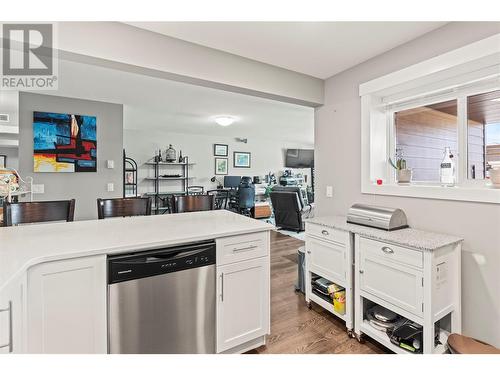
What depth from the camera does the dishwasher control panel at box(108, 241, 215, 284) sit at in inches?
50.7

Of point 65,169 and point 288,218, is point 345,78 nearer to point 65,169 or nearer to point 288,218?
point 288,218

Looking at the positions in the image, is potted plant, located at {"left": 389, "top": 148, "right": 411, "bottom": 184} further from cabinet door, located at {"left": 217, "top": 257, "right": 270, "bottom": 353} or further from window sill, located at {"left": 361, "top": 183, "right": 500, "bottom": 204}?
cabinet door, located at {"left": 217, "top": 257, "right": 270, "bottom": 353}

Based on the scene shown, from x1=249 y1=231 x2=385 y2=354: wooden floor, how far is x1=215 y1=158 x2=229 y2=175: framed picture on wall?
4.84 meters

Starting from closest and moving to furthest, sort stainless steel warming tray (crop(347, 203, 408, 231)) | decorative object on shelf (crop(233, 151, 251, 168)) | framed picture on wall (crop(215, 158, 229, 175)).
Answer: stainless steel warming tray (crop(347, 203, 408, 231)) < framed picture on wall (crop(215, 158, 229, 175)) < decorative object on shelf (crop(233, 151, 251, 168))

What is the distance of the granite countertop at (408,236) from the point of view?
153 centimetres

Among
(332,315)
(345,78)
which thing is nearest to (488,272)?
(332,315)

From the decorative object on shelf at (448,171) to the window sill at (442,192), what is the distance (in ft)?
0.27

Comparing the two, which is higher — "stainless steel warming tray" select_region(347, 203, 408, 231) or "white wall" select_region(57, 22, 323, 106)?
"white wall" select_region(57, 22, 323, 106)

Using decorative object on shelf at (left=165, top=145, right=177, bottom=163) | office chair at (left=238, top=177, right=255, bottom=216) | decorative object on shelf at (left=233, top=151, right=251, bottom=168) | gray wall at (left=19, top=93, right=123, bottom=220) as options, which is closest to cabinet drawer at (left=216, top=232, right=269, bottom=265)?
gray wall at (left=19, top=93, right=123, bottom=220)

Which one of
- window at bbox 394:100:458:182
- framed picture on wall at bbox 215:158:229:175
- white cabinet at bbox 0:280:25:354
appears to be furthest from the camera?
framed picture on wall at bbox 215:158:229:175

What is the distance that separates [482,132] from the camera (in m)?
1.79

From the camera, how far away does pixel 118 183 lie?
12.4 ft

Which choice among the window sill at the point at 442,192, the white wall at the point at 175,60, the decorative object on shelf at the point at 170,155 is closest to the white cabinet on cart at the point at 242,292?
the window sill at the point at 442,192
